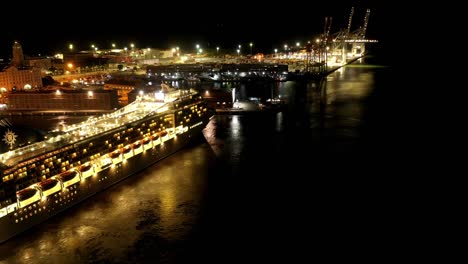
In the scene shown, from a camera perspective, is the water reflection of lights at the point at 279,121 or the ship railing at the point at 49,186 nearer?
the ship railing at the point at 49,186

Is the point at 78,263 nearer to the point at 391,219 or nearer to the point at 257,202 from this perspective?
the point at 257,202

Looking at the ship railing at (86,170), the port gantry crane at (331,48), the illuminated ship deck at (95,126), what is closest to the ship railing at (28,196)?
the illuminated ship deck at (95,126)

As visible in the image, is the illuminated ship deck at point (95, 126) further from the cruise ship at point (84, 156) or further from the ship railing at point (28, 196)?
the ship railing at point (28, 196)

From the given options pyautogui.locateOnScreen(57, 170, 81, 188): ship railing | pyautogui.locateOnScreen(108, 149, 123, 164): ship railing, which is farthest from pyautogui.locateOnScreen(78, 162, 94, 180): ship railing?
pyautogui.locateOnScreen(108, 149, 123, 164): ship railing

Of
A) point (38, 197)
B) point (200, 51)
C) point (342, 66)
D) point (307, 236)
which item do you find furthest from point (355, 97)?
point (200, 51)

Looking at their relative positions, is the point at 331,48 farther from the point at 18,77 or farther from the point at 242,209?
the point at 242,209

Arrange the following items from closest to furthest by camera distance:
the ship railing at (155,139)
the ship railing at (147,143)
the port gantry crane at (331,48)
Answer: the ship railing at (147,143), the ship railing at (155,139), the port gantry crane at (331,48)

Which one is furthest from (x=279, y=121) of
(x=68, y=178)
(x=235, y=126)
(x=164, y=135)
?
(x=68, y=178)
